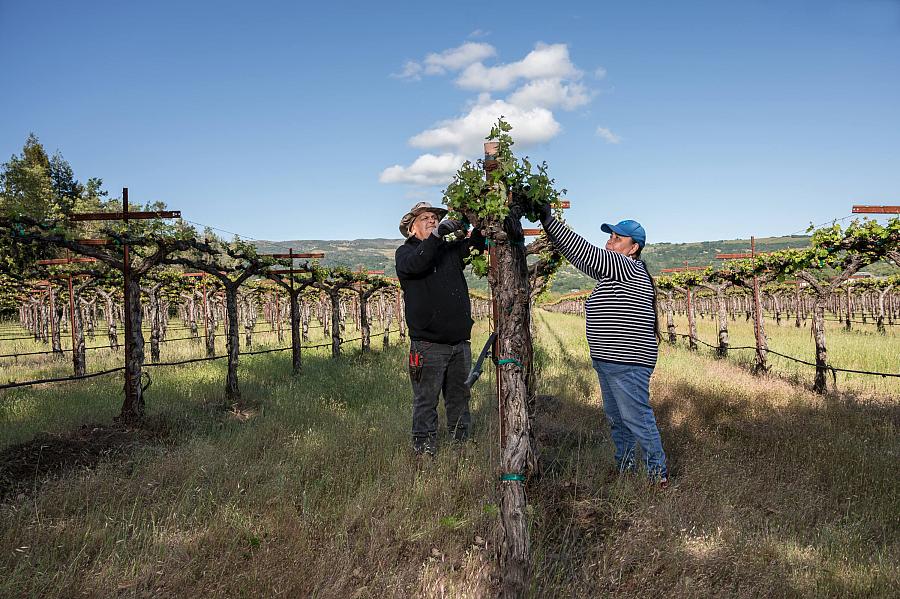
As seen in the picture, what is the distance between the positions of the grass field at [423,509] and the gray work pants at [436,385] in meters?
0.29

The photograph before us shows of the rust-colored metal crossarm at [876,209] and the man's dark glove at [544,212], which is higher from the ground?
the rust-colored metal crossarm at [876,209]

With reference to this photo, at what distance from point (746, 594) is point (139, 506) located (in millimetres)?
4376

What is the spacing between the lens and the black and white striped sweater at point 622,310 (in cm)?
390

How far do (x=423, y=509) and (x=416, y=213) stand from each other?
7.98ft

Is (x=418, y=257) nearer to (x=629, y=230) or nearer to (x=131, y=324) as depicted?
(x=629, y=230)

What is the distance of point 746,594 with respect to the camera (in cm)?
280

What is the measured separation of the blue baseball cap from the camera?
4281 millimetres

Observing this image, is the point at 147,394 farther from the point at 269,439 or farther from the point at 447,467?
the point at 447,467

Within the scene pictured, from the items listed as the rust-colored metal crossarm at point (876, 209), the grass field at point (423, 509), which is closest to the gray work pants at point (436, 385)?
the grass field at point (423, 509)

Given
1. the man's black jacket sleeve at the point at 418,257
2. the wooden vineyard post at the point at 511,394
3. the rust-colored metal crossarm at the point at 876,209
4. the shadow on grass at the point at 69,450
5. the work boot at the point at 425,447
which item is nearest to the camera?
the wooden vineyard post at the point at 511,394

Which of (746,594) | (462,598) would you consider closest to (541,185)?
(462,598)

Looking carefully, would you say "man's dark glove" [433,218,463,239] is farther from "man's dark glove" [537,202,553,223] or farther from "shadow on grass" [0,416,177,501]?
"shadow on grass" [0,416,177,501]

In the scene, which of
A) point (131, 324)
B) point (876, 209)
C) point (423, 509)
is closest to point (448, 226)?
point (423, 509)

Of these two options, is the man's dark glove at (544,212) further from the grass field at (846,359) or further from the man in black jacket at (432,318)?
the grass field at (846,359)
